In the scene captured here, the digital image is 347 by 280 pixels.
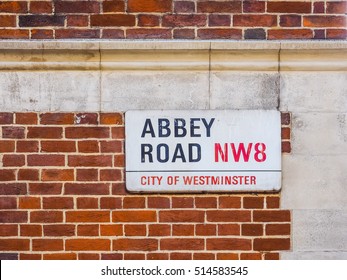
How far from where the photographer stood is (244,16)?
2.98 metres

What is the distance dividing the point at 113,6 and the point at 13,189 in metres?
1.38

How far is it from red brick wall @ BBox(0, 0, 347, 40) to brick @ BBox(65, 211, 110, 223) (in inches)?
45.9

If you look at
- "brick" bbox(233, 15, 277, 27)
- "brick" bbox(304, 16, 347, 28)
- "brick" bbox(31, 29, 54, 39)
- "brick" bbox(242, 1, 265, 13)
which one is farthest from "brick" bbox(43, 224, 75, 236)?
"brick" bbox(304, 16, 347, 28)

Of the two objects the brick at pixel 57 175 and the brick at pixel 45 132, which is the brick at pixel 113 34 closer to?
the brick at pixel 45 132

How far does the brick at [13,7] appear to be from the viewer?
116 inches

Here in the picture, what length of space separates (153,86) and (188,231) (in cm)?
99

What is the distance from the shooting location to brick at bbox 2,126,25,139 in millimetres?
2941

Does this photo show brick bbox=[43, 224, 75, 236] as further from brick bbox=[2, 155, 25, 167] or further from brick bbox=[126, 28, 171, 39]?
brick bbox=[126, 28, 171, 39]

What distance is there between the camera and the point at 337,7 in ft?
9.77

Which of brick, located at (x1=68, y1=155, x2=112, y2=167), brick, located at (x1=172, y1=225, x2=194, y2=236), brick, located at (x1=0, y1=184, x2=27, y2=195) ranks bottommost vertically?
brick, located at (x1=172, y1=225, x2=194, y2=236)

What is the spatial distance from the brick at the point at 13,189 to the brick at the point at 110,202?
1.70 ft

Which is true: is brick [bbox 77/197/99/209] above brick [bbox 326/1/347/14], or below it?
below

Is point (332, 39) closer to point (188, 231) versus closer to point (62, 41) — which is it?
point (188, 231)

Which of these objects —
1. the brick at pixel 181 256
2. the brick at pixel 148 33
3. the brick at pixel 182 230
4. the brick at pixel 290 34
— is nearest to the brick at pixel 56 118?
the brick at pixel 148 33
